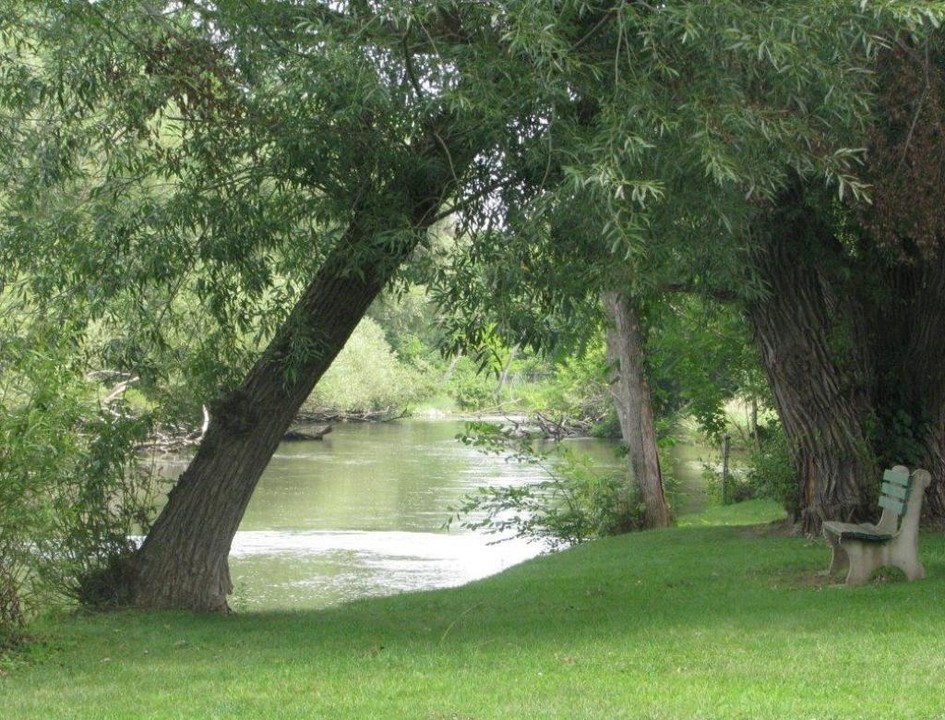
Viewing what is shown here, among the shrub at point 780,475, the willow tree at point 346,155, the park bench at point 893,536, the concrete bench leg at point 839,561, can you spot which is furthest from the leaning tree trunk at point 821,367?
the park bench at point 893,536

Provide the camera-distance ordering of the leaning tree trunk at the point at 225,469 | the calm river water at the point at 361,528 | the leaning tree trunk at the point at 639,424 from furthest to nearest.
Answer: the leaning tree trunk at the point at 639,424
the calm river water at the point at 361,528
the leaning tree trunk at the point at 225,469

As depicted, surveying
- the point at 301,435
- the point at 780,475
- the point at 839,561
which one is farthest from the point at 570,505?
the point at 301,435

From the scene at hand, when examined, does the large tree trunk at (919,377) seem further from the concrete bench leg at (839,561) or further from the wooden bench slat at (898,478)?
the wooden bench slat at (898,478)

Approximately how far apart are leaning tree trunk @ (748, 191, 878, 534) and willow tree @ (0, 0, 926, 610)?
7.65 feet

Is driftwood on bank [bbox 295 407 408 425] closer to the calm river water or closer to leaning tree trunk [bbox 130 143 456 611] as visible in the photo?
the calm river water

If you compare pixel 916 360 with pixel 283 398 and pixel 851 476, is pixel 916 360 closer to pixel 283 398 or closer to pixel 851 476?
pixel 851 476

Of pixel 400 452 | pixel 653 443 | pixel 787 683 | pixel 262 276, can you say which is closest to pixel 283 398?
pixel 262 276

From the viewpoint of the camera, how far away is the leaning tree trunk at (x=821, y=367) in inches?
509

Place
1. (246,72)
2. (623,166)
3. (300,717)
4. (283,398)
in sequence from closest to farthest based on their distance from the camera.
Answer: (300,717) → (623,166) → (246,72) → (283,398)

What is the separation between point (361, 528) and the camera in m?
21.2

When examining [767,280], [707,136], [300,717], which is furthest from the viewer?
[767,280]

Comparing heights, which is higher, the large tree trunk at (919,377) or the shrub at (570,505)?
the large tree trunk at (919,377)

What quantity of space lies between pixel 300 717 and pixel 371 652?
2.04 meters

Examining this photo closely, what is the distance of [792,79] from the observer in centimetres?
804
